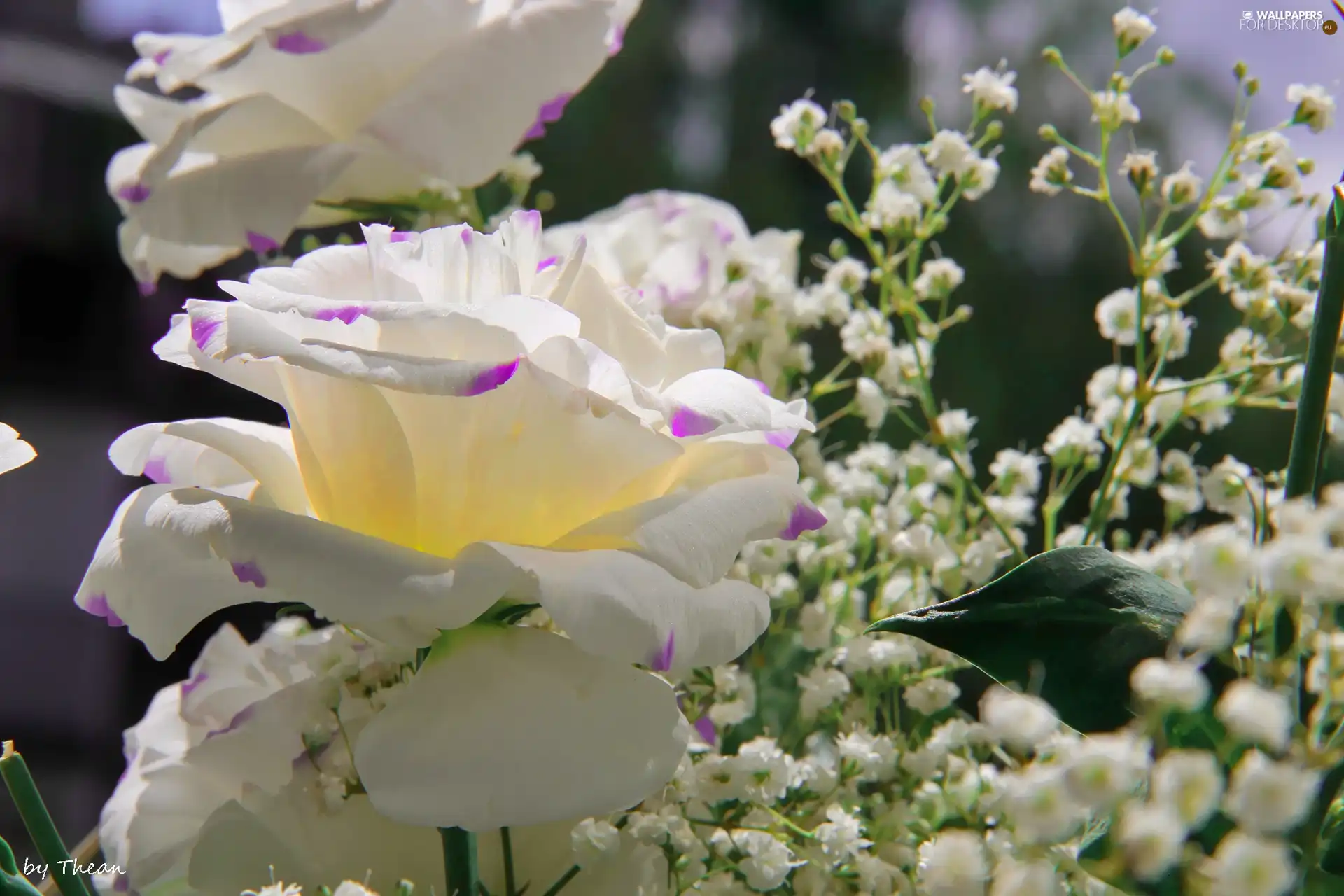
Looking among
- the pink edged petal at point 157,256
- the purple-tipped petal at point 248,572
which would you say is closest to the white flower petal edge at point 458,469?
the purple-tipped petal at point 248,572

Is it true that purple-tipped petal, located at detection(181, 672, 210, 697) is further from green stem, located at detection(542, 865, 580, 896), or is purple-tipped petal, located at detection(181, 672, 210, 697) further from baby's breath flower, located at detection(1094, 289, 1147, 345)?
baby's breath flower, located at detection(1094, 289, 1147, 345)

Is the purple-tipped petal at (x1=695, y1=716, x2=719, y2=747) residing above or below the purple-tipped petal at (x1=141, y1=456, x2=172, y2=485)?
below

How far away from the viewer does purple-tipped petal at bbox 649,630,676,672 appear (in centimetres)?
15

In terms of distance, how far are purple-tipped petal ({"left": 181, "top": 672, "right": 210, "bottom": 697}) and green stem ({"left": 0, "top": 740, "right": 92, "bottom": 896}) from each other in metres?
0.08

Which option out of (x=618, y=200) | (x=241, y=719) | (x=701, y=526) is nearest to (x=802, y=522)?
(x=701, y=526)

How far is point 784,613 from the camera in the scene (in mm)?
313

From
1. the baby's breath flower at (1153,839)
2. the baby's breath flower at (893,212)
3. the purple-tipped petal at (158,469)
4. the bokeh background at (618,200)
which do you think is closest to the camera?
the baby's breath flower at (1153,839)

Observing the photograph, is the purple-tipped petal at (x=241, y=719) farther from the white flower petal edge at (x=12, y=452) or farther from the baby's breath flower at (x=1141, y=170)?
the baby's breath flower at (x=1141, y=170)

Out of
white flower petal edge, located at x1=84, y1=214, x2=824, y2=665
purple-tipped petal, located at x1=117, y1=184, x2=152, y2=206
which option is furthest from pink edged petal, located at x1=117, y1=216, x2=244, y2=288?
white flower petal edge, located at x1=84, y1=214, x2=824, y2=665

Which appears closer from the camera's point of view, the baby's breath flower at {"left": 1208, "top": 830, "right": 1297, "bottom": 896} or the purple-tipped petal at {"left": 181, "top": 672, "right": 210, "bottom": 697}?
the baby's breath flower at {"left": 1208, "top": 830, "right": 1297, "bottom": 896}

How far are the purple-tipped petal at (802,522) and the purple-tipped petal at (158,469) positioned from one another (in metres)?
0.10

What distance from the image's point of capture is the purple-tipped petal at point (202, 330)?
162mm

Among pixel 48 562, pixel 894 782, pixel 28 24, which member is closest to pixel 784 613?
pixel 894 782

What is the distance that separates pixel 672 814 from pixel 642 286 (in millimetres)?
150
